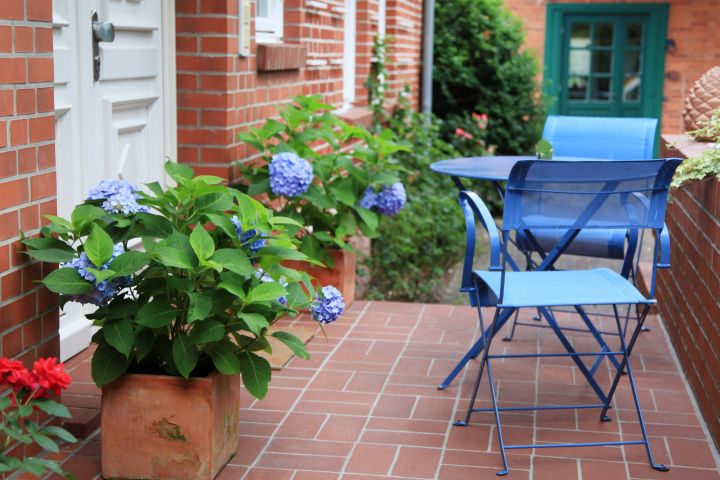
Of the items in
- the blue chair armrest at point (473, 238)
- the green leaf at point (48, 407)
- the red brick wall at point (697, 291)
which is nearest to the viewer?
the green leaf at point (48, 407)

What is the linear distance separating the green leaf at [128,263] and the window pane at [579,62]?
12.8m

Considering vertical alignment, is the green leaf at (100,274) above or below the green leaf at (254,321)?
above

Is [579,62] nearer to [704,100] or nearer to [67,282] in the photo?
[704,100]

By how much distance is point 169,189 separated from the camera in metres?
3.15

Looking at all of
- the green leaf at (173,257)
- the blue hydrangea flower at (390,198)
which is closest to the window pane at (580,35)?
the blue hydrangea flower at (390,198)

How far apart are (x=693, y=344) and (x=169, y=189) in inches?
86.1

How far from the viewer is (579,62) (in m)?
14.9

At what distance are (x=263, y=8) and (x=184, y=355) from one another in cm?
347

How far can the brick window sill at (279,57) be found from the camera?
17.4 feet

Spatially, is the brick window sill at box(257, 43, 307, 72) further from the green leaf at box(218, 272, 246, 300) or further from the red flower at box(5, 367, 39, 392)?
the red flower at box(5, 367, 39, 392)

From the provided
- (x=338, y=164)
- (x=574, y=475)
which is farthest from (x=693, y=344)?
(x=338, y=164)

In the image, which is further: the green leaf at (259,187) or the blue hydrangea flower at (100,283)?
the green leaf at (259,187)

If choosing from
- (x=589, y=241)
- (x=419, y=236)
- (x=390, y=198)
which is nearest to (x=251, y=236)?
(x=589, y=241)

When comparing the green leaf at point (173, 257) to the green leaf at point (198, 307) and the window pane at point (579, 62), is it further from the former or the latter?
the window pane at point (579, 62)
